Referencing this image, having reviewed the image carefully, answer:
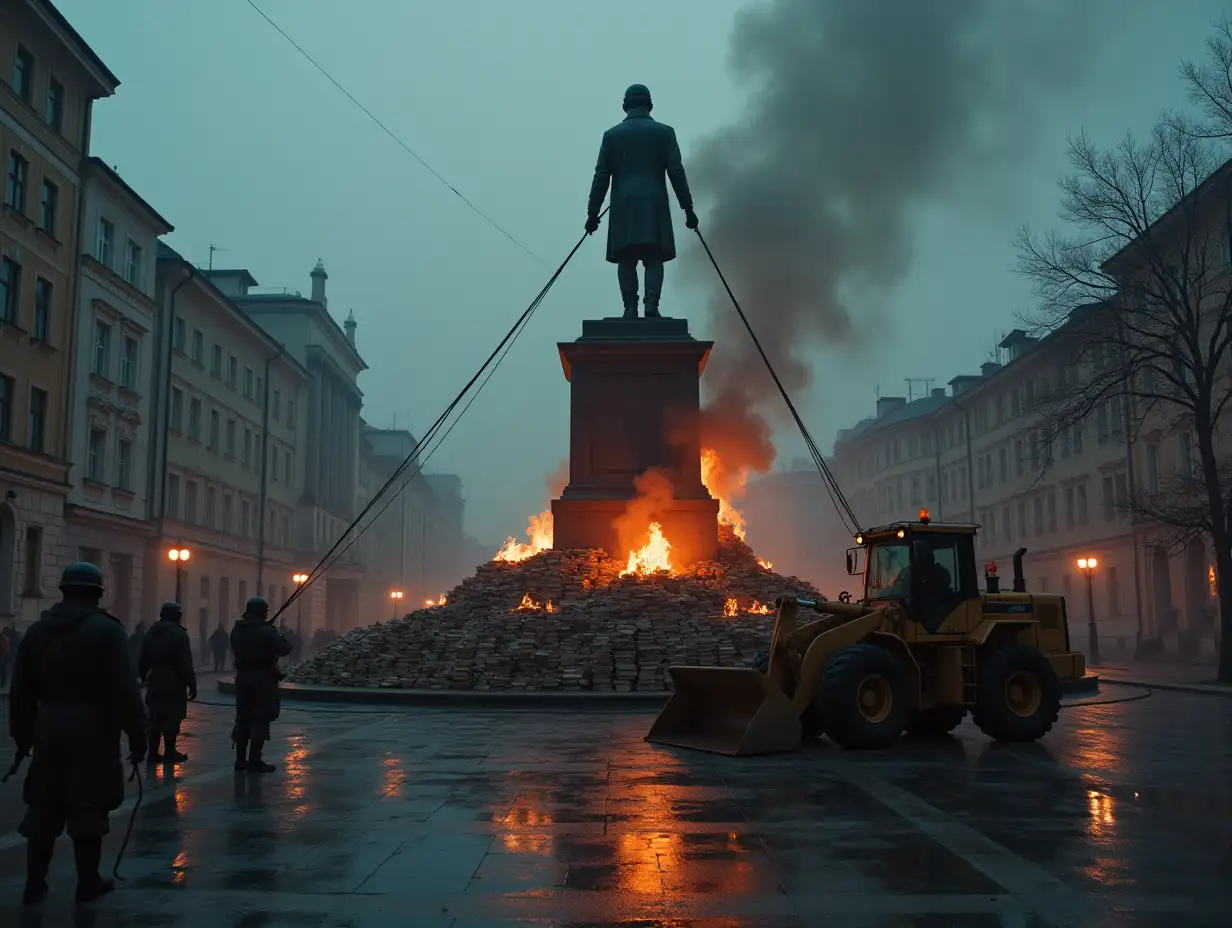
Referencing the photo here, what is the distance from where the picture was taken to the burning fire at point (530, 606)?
21.1 m

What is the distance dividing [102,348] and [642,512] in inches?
857

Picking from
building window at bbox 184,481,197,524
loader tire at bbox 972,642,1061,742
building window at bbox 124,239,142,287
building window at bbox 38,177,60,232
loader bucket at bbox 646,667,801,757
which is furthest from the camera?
building window at bbox 184,481,197,524

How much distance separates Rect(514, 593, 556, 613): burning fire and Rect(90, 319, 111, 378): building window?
802 inches

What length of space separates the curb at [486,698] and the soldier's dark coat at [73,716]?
12333 millimetres

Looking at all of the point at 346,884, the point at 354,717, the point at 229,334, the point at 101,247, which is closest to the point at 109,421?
the point at 101,247

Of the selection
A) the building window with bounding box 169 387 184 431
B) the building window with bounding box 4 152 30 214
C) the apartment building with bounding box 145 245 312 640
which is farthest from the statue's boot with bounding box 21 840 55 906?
the building window with bounding box 169 387 184 431

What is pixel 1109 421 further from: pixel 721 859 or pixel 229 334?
pixel 721 859

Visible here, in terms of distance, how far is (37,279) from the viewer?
3138cm

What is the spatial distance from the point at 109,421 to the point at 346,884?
33.7 meters

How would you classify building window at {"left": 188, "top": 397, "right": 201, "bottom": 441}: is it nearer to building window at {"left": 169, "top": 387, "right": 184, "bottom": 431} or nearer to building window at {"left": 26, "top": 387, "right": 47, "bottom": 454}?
building window at {"left": 169, "top": 387, "right": 184, "bottom": 431}

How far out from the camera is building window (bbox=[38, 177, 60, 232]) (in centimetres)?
3185

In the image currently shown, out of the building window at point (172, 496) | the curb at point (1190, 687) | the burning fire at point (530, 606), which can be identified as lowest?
the curb at point (1190, 687)

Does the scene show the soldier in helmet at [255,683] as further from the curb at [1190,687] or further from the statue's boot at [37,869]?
the curb at [1190,687]

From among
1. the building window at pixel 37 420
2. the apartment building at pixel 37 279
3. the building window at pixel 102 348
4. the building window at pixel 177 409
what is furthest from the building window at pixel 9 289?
the building window at pixel 177 409
